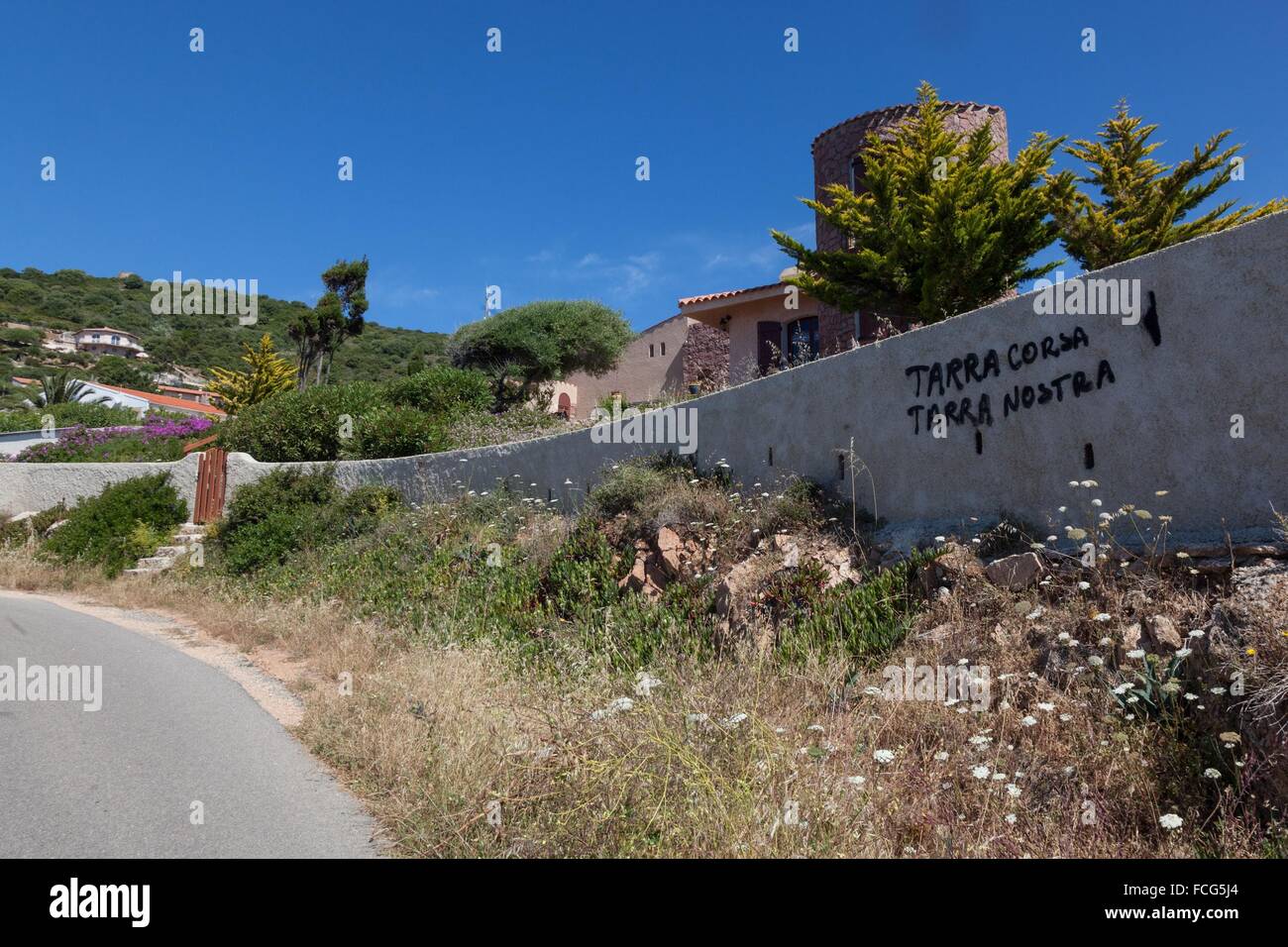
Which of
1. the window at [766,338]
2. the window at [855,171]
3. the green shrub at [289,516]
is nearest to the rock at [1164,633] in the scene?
the green shrub at [289,516]

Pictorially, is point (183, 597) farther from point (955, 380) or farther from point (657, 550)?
point (955, 380)

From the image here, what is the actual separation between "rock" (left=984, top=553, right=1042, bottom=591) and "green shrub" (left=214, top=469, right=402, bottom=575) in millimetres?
11634

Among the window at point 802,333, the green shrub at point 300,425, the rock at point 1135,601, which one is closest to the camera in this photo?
the rock at point 1135,601

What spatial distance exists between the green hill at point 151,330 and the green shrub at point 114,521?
34605 mm

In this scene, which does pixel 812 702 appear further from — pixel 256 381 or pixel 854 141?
pixel 256 381

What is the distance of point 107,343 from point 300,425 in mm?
60388

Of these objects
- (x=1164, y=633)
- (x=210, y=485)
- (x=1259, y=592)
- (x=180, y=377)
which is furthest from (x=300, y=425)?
(x=180, y=377)

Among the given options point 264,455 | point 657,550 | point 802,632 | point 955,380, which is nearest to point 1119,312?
point 955,380

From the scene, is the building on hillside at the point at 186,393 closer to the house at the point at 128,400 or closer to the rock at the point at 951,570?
the house at the point at 128,400

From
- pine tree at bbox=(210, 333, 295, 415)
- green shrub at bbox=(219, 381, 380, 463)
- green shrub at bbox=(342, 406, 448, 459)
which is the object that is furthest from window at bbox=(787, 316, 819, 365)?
pine tree at bbox=(210, 333, 295, 415)

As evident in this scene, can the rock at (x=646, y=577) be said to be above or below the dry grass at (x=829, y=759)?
above

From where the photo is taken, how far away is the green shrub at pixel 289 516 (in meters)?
14.9

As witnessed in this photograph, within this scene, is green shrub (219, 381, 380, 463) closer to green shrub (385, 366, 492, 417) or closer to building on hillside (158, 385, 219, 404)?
green shrub (385, 366, 492, 417)
